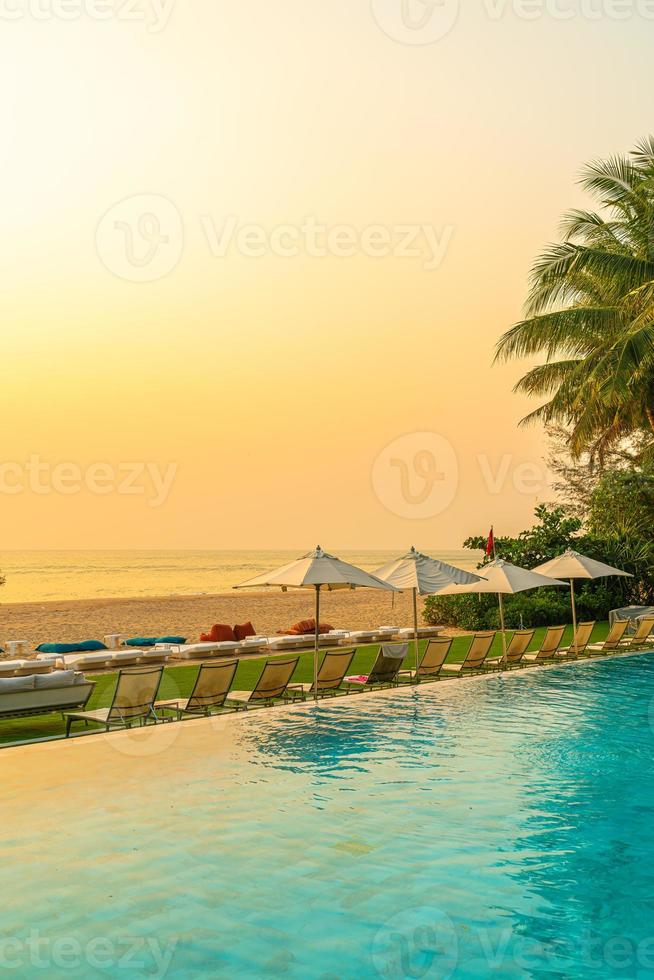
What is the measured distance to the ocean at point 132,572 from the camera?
69500 millimetres

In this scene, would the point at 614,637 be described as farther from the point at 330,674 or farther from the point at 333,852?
the point at 333,852

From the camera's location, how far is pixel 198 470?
261ft

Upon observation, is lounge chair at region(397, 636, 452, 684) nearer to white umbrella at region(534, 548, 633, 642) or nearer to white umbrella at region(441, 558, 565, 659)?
white umbrella at region(441, 558, 565, 659)

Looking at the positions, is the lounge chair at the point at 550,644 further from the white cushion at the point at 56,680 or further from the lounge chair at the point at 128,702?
the white cushion at the point at 56,680

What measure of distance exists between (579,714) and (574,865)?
592cm

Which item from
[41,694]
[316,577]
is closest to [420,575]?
[316,577]

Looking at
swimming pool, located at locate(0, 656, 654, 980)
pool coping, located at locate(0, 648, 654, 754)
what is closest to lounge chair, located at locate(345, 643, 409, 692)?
pool coping, located at locate(0, 648, 654, 754)

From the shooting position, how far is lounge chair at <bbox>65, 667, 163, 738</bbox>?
10594mm

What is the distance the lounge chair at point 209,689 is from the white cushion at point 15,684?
174cm

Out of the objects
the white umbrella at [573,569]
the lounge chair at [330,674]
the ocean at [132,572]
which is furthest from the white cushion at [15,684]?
the ocean at [132,572]

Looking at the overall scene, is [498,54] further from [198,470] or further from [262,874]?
[198,470]

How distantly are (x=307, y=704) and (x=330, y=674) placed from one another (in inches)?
24.5

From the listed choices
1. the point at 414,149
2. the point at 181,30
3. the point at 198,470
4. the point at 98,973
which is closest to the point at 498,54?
the point at 414,149

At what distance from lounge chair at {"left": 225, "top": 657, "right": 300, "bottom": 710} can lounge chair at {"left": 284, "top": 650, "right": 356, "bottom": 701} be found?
685 mm
